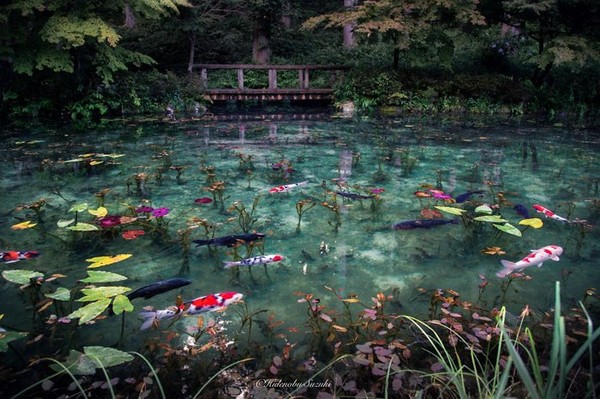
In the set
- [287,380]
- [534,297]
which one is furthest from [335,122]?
[287,380]

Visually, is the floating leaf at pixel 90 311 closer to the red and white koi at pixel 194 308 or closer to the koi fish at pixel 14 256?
→ the red and white koi at pixel 194 308

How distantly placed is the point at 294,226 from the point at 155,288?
1.86 m

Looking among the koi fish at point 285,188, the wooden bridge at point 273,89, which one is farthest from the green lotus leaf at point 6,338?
the wooden bridge at point 273,89

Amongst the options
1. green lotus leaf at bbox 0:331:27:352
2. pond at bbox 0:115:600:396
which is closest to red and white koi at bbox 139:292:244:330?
pond at bbox 0:115:600:396

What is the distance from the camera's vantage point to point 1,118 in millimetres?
11773

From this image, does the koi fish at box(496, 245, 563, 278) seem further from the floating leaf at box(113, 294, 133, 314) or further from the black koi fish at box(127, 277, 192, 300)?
the floating leaf at box(113, 294, 133, 314)

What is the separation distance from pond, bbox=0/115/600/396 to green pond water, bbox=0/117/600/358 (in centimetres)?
2

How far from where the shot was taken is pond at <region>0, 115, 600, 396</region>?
114 inches

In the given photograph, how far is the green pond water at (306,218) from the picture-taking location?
3.05 m

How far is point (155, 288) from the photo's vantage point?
2.78 meters

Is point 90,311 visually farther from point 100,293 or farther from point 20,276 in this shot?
point 20,276

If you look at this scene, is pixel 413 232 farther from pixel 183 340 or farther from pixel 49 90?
pixel 49 90

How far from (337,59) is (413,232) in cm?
1836

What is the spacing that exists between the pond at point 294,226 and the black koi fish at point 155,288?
0.13 metres
